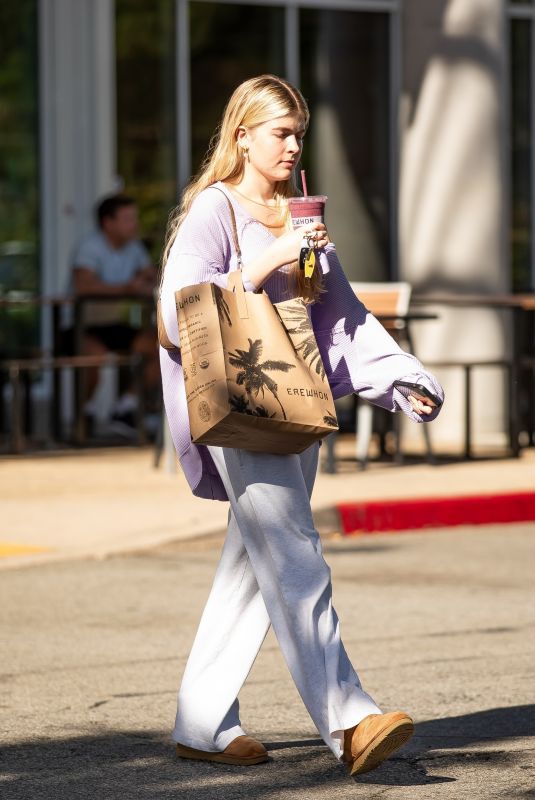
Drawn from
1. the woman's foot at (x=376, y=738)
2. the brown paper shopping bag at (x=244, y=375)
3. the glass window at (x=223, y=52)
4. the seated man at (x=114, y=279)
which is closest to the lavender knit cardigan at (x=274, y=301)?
the brown paper shopping bag at (x=244, y=375)

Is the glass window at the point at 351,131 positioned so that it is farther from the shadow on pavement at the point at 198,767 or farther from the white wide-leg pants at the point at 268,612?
the white wide-leg pants at the point at 268,612

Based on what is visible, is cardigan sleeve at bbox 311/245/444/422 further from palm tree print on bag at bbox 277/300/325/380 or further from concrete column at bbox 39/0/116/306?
concrete column at bbox 39/0/116/306

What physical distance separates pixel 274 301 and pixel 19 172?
1113cm

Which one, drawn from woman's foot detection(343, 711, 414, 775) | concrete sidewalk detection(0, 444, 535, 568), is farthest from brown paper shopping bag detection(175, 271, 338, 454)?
concrete sidewalk detection(0, 444, 535, 568)

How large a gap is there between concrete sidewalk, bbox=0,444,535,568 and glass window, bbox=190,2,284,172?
3856mm

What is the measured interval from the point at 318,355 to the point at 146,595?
3483 millimetres

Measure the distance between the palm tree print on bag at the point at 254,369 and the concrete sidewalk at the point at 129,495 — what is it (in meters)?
4.40

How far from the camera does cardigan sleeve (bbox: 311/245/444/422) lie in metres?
4.72

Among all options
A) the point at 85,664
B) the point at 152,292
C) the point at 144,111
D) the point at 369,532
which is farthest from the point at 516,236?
the point at 85,664

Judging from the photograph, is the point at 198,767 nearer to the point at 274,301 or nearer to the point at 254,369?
the point at 254,369

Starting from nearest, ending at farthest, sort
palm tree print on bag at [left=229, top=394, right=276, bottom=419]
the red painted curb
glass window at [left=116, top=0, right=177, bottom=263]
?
palm tree print on bag at [left=229, top=394, right=276, bottom=419]
the red painted curb
glass window at [left=116, top=0, right=177, bottom=263]

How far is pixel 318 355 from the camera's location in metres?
4.55

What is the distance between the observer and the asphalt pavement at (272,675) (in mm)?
4691

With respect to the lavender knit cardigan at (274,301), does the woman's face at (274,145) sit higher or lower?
higher
